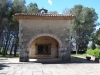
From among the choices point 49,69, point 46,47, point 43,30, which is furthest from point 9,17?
point 49,69

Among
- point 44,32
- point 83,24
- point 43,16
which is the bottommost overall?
point 44,32

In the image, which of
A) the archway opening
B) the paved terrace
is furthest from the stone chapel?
the archway opening

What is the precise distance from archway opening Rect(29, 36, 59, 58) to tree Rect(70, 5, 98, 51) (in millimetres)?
17609

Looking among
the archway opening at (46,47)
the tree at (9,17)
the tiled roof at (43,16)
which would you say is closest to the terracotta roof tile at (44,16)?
the tiled roof at (43,16)

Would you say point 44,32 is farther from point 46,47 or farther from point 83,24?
point 83,24

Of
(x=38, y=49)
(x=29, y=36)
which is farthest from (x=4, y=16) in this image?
(x=29, y=36)

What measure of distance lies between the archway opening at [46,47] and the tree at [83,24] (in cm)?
1761

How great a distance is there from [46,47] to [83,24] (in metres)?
18.4

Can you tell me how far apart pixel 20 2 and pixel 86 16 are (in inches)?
558

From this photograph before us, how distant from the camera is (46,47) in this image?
21859mm

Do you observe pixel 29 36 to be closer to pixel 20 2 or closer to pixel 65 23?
pixel 65 23

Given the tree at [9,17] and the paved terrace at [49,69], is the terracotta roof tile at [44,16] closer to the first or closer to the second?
the paved terrace at [49,69]

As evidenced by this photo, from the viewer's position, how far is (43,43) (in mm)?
21875

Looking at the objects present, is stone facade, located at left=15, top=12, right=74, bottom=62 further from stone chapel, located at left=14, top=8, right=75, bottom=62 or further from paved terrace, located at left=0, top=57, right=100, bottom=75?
paved terrace, located at left=0, top=57, right=100, bottom=75
